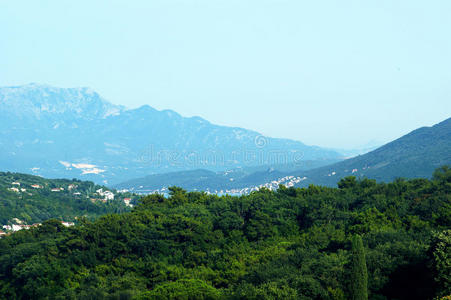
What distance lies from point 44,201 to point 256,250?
8690 centimetres

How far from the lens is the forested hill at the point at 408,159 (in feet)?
501

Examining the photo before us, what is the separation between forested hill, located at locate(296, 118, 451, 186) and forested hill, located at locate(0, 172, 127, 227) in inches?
3175

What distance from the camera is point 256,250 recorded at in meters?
37.4

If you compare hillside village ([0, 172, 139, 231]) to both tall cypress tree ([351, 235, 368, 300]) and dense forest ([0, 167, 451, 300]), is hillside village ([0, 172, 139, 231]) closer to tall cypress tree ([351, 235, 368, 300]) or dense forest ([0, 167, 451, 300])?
dense forest ([0, 167, 451, 300])

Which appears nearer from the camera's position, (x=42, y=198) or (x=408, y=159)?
(x=42, y=198)

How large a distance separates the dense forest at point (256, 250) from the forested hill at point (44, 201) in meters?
52.5

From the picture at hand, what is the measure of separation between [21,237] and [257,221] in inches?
948

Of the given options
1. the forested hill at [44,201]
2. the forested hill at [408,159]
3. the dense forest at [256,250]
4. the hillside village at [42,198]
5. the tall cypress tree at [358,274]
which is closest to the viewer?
the tall cypress tree at [358,274]

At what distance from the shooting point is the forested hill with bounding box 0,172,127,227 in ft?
323

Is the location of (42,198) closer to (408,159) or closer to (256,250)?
(256,250)

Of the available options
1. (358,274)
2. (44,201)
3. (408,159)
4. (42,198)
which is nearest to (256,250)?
(358,274)

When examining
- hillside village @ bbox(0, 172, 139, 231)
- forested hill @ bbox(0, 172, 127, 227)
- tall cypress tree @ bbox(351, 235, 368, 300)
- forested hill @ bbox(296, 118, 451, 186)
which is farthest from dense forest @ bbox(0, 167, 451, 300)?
forested hill @ bbox(296, 118, 451, 186)

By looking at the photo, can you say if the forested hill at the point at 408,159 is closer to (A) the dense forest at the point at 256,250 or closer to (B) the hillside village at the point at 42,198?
(B) the hillside village at the point at 42,198

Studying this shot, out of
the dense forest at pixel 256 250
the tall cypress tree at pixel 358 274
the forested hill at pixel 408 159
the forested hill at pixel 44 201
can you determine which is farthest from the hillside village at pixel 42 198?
the forested hill at pixel 408 159
